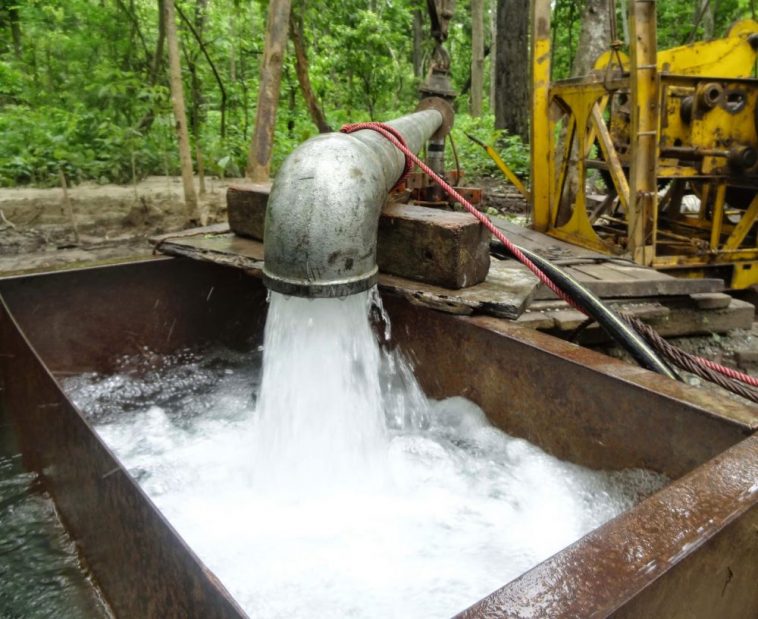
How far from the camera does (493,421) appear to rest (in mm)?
2676

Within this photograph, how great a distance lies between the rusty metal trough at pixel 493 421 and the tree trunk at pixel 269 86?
4.30 feet

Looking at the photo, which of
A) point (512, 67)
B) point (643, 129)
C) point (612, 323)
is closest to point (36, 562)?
point (612, 323)

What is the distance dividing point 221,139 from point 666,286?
5810mm

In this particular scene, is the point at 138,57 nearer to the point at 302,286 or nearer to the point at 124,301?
the point at 124,301

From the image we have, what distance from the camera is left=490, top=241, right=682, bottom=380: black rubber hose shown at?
230cm

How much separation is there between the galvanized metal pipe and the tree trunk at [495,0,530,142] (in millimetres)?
10040

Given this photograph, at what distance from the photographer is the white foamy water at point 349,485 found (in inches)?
81.5

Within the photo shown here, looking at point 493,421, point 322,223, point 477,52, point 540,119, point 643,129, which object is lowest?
point 493,421

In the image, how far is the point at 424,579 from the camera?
2.07 metres

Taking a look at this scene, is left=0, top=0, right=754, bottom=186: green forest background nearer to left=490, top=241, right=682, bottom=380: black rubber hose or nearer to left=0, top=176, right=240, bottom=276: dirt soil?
left=0, top=176, right=240, bottom=276: dirt soil

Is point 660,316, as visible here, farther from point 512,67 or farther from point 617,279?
point 512,67

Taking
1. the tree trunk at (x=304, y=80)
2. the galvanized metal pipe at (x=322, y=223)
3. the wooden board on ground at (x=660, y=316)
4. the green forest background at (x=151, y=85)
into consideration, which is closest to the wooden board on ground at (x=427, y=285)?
the wooden board on ground at (x=660, y=316)

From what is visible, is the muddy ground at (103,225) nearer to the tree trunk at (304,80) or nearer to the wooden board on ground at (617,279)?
the wooden board on ground at (617,279)

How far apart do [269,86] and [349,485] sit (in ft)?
10.8
